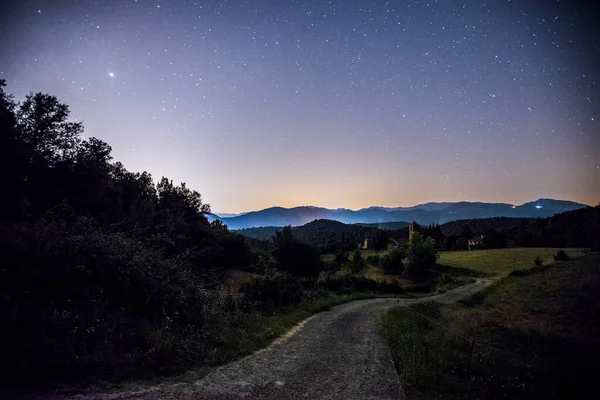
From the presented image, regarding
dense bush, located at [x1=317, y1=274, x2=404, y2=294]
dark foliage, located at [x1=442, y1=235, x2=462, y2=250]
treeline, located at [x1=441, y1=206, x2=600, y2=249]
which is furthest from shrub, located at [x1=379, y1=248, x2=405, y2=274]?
dark foliage, located at [x1=442, y1=235, x2=462, y2=250]

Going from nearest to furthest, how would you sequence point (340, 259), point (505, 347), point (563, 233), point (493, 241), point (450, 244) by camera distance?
point (505, 347) < point (340, 259) < point (563, 233) < point (493, 241) < point (450, 244)

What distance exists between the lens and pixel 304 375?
7.89m

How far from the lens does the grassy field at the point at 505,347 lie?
898cm

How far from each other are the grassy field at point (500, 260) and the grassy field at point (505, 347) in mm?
24995

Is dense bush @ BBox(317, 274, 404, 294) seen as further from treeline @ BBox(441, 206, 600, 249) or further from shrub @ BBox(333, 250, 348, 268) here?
treeline @ BBox(441, 206, 600, 249)

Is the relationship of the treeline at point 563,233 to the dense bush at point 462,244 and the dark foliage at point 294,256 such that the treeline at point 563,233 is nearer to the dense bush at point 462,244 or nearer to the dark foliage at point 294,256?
the dense bush at point 462,244

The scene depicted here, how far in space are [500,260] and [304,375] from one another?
2628 inches

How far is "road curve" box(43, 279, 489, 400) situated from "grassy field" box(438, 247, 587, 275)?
50325 millimetres

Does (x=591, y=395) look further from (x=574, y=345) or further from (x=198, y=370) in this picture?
(x=198, y=370)

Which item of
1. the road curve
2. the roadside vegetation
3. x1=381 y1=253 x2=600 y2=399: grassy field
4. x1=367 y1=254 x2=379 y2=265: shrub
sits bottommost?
x1=367 y1=254 x2=379 y2=265: shrub

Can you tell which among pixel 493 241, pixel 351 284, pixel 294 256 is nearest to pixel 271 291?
pixel 351 284

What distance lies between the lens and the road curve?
20.9 ft

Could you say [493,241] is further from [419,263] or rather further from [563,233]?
[419,263]

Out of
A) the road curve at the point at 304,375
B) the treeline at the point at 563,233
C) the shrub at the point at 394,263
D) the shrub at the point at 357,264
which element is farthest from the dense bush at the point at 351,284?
the treeline at the point at 563,233
